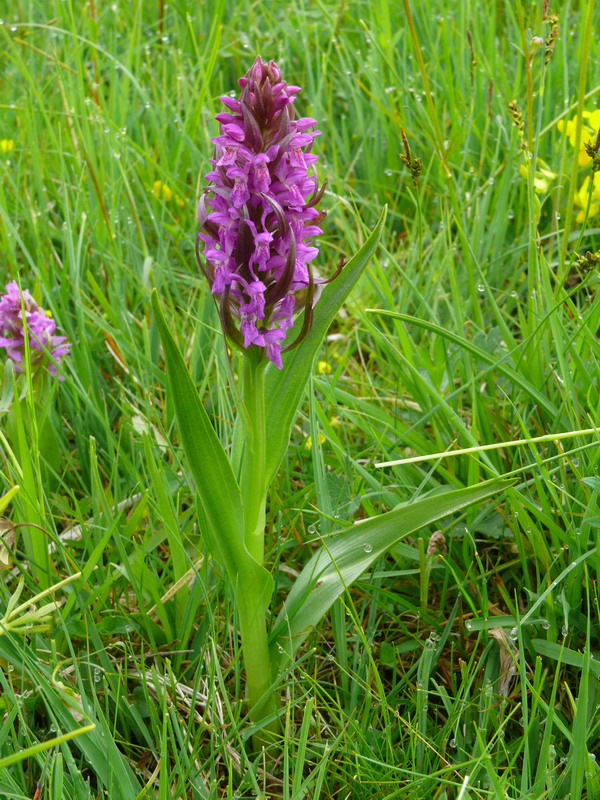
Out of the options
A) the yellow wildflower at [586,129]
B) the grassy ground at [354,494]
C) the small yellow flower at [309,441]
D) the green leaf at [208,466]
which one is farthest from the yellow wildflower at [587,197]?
the green leaf at [208,466]

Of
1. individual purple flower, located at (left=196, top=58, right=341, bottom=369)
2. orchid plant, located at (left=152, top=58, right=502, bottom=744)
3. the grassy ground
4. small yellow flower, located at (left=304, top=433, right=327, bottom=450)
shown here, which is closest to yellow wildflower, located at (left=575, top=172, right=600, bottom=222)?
the grassy ground

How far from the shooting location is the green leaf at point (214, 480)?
1.41m

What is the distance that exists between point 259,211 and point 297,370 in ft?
1.03

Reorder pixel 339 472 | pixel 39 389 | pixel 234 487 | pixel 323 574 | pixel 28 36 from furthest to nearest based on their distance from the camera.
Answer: pixel 28 36, pixel 39 389, pixel 339 472, pixel 323 574, pixel 234 487

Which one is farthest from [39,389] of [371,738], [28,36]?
[28,36]

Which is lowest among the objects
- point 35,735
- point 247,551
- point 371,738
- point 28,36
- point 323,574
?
point 371,738

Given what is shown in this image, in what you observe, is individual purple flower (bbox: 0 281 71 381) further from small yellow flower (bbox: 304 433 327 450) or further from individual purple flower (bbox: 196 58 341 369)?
individual purple flower (bbox: 196 58 341 369)

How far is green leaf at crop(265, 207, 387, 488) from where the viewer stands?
1.50m

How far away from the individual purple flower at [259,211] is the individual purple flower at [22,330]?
811 mm

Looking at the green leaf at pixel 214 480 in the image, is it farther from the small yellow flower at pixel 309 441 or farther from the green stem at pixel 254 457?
the small yellow flower at pixel 309 441

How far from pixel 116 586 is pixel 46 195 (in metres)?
1.68

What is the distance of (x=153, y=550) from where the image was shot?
183 cm

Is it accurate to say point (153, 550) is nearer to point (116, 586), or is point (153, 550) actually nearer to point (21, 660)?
point (116, 586)

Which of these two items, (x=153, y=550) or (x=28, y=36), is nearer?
(x=153, y=550)
